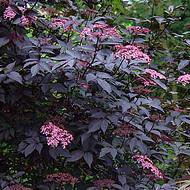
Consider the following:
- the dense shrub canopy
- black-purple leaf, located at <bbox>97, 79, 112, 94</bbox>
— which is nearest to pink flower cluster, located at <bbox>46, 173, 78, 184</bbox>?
the dense shrub canopy

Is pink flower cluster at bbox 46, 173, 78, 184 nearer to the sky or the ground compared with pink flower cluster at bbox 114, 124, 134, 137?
nearer to the ground

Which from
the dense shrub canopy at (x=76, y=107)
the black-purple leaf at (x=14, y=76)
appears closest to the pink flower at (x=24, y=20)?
the dense shrub canopy at (x=76, y=107)

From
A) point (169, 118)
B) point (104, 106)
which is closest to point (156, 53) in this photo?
point (169, 118)

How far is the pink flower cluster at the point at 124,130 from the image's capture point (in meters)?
1.81

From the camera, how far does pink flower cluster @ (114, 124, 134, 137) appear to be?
5.92ft

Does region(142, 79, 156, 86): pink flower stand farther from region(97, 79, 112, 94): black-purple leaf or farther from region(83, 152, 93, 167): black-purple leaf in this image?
region(83, 152, 93, 167): black-purple leaf

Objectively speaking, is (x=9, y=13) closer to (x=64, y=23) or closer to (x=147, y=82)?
(x=64, y=23)

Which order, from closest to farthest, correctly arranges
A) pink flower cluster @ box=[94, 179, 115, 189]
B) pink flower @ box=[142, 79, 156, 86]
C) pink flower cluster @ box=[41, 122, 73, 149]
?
pink flower cluster @ box=[41, 122, 73, 149]
pink flower cluster @ box=[94, 179, 115, 189]
pink flower @ box=[142, 79, 156, 86]

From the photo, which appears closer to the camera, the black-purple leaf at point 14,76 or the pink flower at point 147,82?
the black-purple leaf at point 14,76

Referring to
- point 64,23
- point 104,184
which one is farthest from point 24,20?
point 104,184

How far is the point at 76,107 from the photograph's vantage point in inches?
80.0

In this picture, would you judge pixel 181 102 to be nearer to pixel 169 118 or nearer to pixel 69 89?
pixel 169 118

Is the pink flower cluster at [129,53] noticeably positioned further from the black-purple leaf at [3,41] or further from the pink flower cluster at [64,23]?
the black-purple leaf at [3,41]

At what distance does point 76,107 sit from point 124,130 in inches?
12.6
